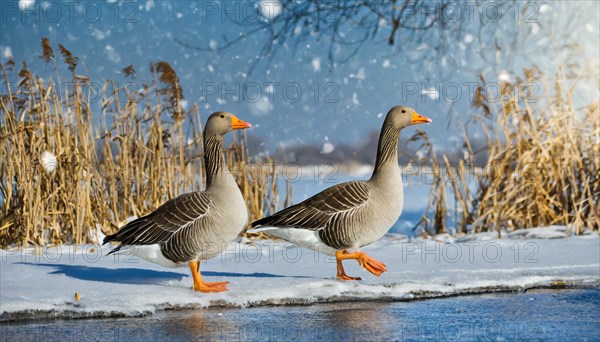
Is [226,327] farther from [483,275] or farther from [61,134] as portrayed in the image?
[61,134]

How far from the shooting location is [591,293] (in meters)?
6.15

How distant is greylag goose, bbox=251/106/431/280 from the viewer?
6.15 m

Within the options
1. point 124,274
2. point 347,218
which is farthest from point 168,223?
point 347,218

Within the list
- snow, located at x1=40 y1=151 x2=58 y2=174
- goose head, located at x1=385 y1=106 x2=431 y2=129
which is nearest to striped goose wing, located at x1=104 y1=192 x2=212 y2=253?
goose head, located at x1=385 y1=106 x2=431 y2=129

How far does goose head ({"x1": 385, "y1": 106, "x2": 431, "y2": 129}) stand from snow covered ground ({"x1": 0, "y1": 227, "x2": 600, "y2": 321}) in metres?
1.30

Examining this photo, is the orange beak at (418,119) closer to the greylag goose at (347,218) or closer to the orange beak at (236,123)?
the greylag goose at (347,218)

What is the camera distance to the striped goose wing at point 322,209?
6184mm

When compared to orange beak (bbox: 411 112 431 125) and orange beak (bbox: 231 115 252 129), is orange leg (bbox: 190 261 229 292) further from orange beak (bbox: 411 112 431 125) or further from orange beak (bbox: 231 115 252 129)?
orange beak (bbox: 411 112 431 125)

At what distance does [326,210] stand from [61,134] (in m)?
4.12

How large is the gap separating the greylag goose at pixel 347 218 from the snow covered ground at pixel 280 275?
1.02 feet

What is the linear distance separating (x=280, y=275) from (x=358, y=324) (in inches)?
69.1

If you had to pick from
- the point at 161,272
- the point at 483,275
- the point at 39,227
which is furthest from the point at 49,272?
the point at 483,275

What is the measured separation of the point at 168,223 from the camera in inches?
234

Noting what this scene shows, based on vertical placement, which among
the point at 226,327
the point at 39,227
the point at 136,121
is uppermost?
the point at 136,121
